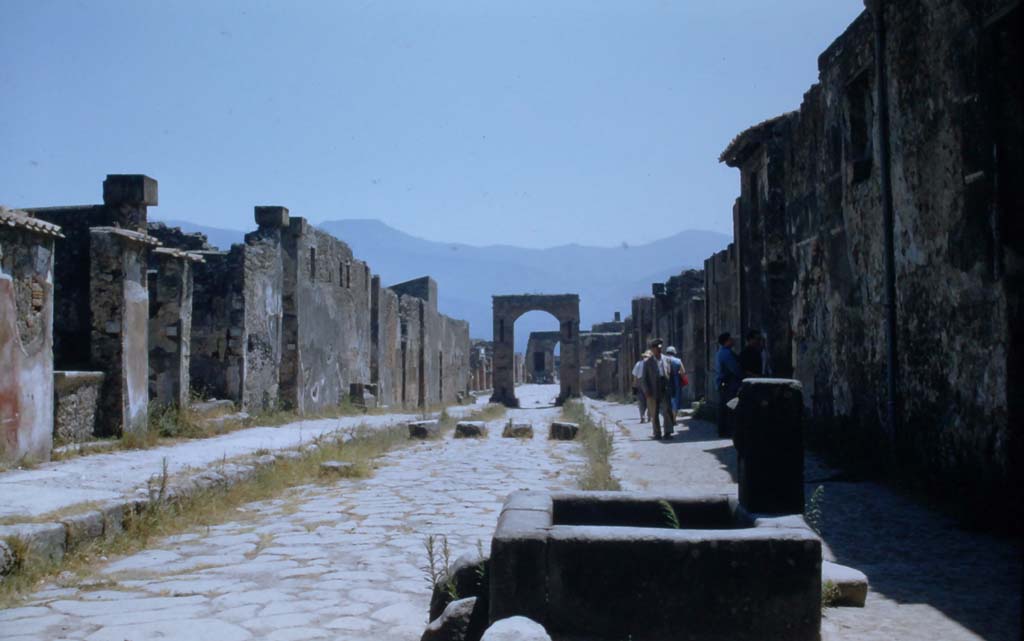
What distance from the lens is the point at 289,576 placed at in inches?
205

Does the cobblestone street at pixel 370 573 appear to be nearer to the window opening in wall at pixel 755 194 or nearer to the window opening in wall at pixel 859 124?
the window opening in wall at pixel 859 124

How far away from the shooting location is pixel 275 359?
1723 centimetres

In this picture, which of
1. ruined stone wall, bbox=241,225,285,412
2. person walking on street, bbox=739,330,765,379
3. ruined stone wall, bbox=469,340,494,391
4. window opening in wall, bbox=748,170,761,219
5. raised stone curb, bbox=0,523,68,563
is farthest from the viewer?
ruined stone wall, bbox=469,340,494,391

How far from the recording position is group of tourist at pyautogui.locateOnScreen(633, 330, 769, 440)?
11.3m

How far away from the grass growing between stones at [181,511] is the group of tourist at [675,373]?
3.92 m

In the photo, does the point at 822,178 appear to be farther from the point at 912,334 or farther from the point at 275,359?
the point at 275,359

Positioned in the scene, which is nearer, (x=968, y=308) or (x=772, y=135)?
(x=968, y=308)

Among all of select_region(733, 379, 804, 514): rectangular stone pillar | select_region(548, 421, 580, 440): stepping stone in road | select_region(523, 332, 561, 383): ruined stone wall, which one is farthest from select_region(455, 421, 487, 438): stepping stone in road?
select_region(523, 332, 561, 383): ruined stone wall

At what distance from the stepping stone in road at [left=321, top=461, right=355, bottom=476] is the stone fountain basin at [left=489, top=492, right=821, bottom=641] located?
6.45 meters

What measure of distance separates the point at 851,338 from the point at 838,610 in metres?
5.91

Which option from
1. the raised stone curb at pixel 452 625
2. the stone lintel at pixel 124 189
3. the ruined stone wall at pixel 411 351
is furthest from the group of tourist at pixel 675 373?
the ruined stone wall at pixel 411 351

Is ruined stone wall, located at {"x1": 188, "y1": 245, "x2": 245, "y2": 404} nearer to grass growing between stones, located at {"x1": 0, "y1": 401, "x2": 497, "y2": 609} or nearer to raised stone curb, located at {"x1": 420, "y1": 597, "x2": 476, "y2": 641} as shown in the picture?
grass growing between stones, located at {"x1": 0, "y1": 401, "x2": 497, "y2": 609}

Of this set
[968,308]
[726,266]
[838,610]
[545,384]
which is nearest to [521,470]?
[968,308]

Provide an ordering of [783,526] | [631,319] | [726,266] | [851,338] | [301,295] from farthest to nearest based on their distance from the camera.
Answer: [631,319] → [301,295] → [726,266] → [851,338] → [783,526]
